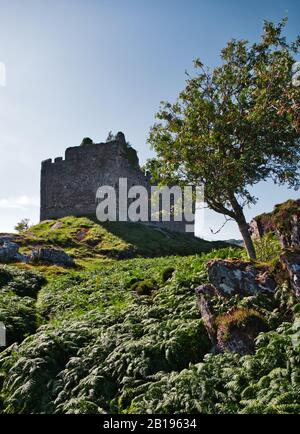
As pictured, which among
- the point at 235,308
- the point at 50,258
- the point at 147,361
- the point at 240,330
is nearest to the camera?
the point at 147,361

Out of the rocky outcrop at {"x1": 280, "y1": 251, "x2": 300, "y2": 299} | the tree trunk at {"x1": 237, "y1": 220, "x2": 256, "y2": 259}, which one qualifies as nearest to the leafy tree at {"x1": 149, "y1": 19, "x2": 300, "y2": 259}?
the tree trunk at {"x1": 237, "y1": 220, "x2": 256, "y2": 259}

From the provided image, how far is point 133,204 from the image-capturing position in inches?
2739

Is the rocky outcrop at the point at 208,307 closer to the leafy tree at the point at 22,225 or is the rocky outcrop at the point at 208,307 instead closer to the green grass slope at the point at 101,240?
the green grass slope at the point at 101,240

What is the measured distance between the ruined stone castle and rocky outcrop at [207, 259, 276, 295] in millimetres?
56086

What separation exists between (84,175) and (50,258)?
112 ft

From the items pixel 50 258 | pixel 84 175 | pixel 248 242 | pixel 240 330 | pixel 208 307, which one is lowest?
pixel 240 330

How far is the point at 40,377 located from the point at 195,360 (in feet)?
13.4

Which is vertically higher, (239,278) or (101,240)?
(101,240)

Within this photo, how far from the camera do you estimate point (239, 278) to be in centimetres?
1141

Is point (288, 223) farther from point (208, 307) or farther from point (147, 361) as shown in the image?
point (147, 361)

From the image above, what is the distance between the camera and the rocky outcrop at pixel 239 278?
1119 centimetres

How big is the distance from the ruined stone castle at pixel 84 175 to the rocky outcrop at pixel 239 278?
56086 millimetres

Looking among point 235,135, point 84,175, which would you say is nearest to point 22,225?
point 84,175

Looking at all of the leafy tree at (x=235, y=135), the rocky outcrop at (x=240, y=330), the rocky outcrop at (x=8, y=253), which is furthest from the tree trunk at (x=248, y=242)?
the rocky outcrop at (x=8, y=253)
